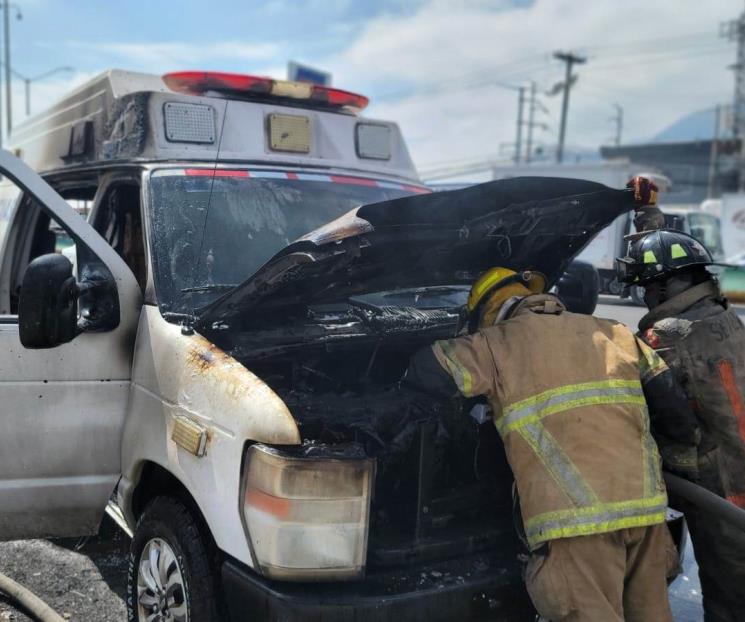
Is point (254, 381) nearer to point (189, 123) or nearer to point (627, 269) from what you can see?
point (627, 269)

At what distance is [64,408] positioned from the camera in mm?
2910

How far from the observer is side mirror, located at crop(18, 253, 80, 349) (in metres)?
2.55

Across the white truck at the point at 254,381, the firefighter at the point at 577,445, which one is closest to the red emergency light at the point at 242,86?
the white truck at the point at 254,381

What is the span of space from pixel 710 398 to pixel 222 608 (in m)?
1.88

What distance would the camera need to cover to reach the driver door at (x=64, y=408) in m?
2.88

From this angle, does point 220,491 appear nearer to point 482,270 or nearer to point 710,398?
point 482,270

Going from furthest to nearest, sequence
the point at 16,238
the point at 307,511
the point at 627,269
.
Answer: the point at 16,238, the point at 627,269, the point at 307,511

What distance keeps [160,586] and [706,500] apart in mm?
1895

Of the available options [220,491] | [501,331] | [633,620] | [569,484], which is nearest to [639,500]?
[569,484]

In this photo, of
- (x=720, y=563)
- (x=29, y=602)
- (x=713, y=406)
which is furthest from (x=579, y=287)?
(x=29, y=602)

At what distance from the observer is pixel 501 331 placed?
7.86ft

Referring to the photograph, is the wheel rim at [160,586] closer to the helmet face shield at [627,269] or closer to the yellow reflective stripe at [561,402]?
the yellow reflective stripe at [561,402]

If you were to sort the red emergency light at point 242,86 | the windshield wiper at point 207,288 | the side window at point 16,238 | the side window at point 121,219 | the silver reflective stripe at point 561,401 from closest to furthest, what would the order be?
1. the silver reflective stripe at point 561,401
2. the windshield wiper at point 207,288
3. the side window at point 121,219
4. the red emergency light at point 242,86
5. the side window at point 16,238

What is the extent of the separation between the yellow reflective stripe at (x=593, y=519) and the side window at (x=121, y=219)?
2.30m
